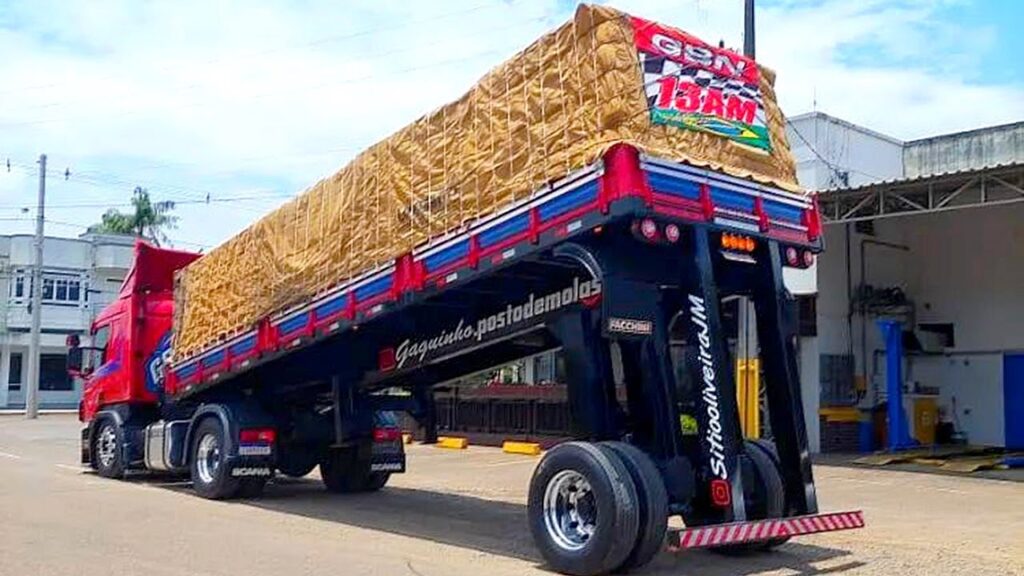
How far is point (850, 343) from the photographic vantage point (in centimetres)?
2483

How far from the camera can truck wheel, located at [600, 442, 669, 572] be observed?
8734 mm

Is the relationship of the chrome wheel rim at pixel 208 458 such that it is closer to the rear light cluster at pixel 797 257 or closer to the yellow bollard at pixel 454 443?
the rear light cluster at pixel 797 257

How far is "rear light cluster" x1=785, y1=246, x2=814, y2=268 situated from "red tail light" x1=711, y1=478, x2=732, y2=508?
230 centimetres

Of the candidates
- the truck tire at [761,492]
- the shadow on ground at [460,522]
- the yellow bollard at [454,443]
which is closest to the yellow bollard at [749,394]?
the shadow on ground at [460,522]

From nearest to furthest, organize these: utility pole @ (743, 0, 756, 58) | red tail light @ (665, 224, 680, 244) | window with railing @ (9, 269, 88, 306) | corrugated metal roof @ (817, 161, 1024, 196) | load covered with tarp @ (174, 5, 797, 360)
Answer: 1. red tail light @ (665, 224, 680, 244)
2. load covered with tarp @ (174, 5, 797, 360)
3. corrugated metal roof @ (817, 161, 1024, 196)
4. utility pole @ (743, 0, 756, 58)
5. window with railing @ (9, 269, 88, 306)

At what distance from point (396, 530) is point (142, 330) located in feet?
23.9

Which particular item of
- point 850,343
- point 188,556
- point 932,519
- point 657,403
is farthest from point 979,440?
point 188,556

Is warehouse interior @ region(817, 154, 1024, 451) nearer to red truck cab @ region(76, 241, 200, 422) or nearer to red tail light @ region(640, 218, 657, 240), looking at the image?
red truck cab @ region(76, 241, 200, 422)

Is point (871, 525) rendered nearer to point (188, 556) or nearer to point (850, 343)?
point (188, 556)

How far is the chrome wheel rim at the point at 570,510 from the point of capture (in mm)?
9125

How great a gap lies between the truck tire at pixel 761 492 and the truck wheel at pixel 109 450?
10.5 meters

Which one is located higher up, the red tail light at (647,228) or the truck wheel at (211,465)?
the red tail light at (647,228)

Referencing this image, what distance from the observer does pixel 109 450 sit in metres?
17.6

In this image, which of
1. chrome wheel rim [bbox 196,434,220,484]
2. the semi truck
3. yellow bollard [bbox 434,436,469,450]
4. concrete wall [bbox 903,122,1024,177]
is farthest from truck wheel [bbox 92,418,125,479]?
concrete wall [bbox 903,122,1024,177]
